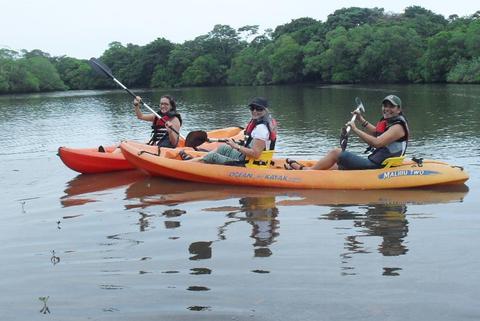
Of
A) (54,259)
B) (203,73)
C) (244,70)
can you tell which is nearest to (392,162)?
(54,259)

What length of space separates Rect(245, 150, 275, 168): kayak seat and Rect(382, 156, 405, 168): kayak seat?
4.80ft

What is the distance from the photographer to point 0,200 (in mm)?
7504

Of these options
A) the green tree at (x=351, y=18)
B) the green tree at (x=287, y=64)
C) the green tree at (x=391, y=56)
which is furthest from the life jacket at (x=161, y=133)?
the green tree at (x=351, y=18)

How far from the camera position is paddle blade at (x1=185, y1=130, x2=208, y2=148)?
8.95 m

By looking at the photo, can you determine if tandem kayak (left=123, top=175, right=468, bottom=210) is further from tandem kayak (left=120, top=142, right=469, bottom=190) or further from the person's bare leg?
the person's bare leg

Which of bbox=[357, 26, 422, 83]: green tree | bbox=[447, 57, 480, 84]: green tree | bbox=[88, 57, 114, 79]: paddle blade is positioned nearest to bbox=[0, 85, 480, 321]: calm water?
bbox=[88, 57, 114, 79]: paddle blade

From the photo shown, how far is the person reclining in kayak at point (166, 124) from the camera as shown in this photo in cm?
948

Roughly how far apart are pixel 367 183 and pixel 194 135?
3045mm

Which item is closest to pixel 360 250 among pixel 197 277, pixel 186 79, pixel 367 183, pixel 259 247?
pixel 259 247

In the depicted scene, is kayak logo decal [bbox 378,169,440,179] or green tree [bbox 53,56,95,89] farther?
green tree [bbox 53,56,95,89]

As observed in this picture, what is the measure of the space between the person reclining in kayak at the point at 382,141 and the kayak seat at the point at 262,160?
577mm

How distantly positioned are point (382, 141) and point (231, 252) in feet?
9.73

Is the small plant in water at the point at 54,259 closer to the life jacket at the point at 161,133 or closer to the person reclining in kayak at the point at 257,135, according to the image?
the person reclining in kayak at the point at 257,135

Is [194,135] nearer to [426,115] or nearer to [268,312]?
[268,312]
